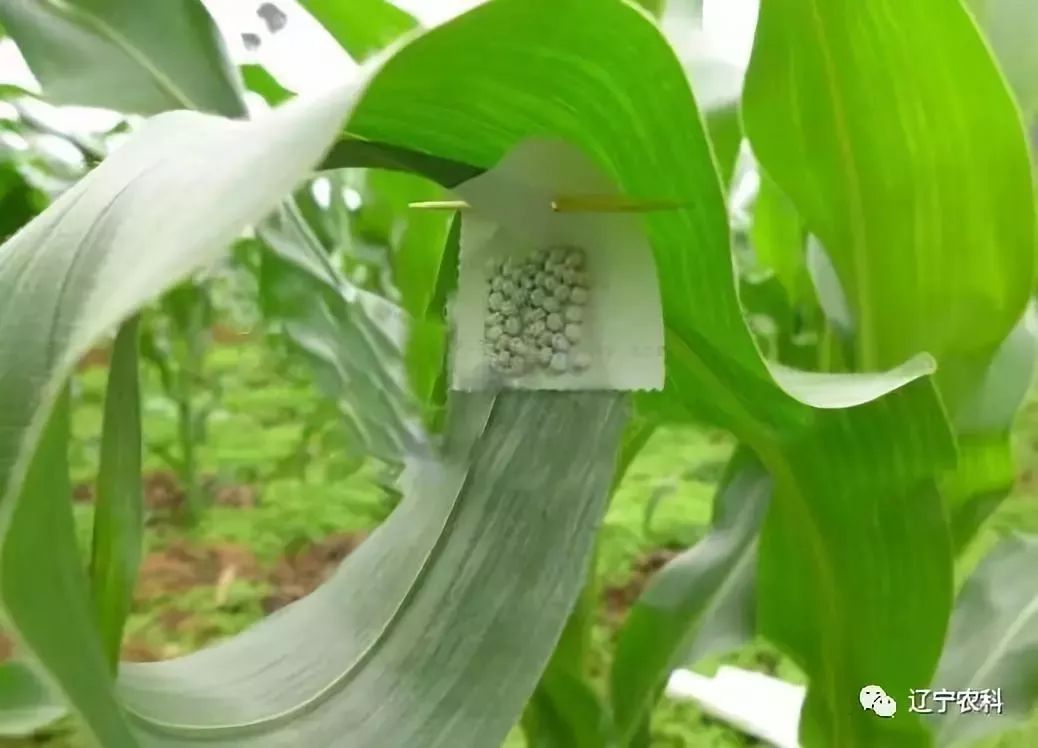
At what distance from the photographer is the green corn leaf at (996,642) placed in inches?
16.4

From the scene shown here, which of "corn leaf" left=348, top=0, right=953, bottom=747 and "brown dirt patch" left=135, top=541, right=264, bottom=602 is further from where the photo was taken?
"brown dirt patch" left=135, top=541, right=264, bottom=602

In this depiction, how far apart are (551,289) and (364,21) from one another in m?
0.26

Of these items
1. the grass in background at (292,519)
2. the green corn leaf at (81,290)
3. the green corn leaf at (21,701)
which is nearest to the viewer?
the green corn leaf at (81,290)

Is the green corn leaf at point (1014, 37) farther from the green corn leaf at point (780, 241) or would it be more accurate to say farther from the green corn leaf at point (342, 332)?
the green corn leaf at point (342, 332)

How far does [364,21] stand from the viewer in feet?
1.49

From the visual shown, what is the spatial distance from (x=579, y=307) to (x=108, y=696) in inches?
5.7

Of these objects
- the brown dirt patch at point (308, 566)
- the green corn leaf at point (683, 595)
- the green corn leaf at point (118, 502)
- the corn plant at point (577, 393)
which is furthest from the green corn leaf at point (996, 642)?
the brown dirt patch at point (308, 566)

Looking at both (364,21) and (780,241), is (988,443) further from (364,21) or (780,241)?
(364,21)

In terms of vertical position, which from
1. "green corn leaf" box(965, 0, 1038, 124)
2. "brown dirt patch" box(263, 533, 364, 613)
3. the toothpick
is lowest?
"brown dirt patch" box(263, 533, 364, 613)

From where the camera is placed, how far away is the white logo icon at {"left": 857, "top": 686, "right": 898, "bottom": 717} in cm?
36

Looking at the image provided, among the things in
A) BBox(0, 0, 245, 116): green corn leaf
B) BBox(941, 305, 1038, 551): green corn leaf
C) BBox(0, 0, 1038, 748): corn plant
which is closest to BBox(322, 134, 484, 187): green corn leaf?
BBox(0, 0, 1038, 748): corn plant

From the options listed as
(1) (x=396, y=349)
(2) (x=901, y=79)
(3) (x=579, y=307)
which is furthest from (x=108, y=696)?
(1) (x=396, y=349)

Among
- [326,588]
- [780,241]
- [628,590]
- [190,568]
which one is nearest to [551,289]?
[326,588]

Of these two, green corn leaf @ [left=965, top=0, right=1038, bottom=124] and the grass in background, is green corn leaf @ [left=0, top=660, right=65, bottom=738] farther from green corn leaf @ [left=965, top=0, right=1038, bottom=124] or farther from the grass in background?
green corn leaf @ [left=965, top=0, right=1038, bottom=124]
